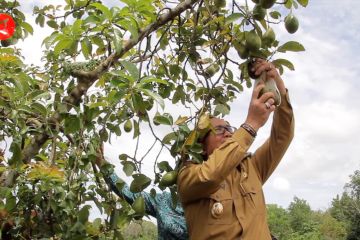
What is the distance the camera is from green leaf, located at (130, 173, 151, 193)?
150 cm

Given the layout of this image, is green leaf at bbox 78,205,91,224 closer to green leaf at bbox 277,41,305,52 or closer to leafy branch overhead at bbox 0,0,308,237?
leafy branch overhead at bbox 0,0,308,237

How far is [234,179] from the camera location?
172 cm

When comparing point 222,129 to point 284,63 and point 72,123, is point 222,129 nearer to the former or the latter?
point 284,63

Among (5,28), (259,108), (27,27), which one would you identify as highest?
(27,27)

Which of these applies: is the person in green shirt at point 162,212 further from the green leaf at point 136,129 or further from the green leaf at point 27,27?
the green leaf at point 27,27

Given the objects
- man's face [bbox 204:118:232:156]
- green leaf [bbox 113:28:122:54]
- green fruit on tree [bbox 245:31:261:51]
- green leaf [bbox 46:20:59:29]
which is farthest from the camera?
green leaf [bbox 46:20:59:29]

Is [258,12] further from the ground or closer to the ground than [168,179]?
further from the ground

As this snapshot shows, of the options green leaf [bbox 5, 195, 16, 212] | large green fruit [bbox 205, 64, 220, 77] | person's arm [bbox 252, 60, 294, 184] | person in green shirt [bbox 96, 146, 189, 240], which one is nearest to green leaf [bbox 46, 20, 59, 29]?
person in green shirt [bbox 96, 146, 189, 240]

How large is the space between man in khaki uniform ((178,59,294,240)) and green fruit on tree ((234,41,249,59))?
6cm

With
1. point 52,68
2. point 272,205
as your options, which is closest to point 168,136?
point 52,68

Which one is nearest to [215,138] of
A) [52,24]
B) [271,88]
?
[271,88]

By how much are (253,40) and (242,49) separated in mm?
78

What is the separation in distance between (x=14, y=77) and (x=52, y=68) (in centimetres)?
83

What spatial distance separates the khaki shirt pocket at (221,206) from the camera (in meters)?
1.62
